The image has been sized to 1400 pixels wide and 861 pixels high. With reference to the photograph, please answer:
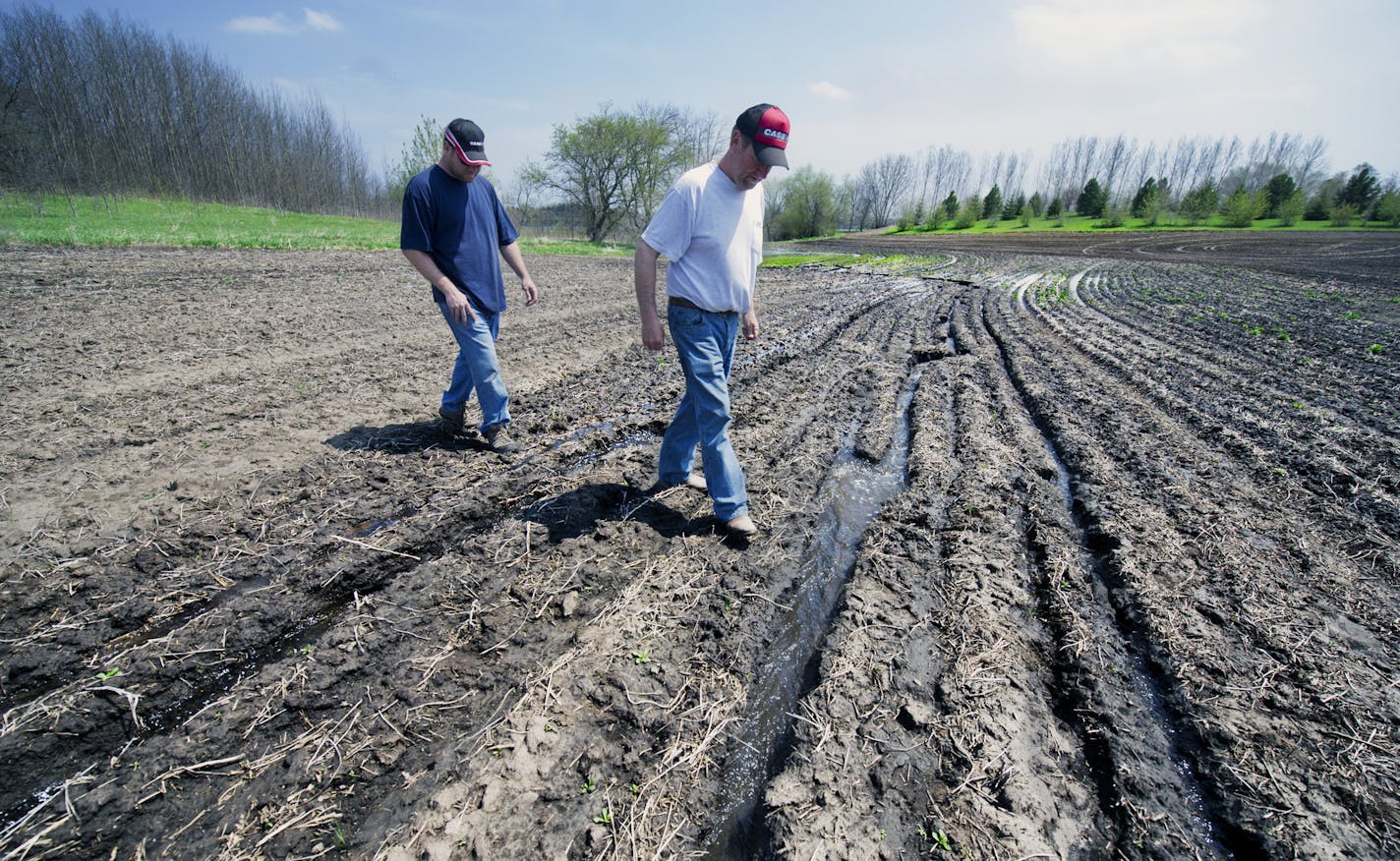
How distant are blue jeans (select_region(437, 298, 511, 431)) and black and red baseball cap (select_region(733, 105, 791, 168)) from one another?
7.55ft

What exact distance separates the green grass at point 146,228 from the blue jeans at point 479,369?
56.9 feet

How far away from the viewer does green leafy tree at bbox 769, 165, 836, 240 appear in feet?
236

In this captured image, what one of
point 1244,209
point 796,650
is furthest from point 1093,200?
point 796,650

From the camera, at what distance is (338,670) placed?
7.68 ft

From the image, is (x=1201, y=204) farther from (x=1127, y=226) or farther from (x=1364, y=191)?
(x=1364, y=191)

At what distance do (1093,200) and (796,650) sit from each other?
85.2m

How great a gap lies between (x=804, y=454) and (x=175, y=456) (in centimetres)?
460

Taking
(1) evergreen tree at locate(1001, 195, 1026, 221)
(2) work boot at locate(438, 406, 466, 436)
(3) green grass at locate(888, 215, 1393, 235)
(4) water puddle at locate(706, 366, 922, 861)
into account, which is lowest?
(4) water puddle at locate(706, 366, 922, 861)

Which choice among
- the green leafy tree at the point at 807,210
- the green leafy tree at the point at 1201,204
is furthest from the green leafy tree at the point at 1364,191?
the green leafy tree at the point at 807,210

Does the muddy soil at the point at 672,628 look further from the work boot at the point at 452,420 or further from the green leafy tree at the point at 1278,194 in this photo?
the green leafy tree at the point at 1278,194

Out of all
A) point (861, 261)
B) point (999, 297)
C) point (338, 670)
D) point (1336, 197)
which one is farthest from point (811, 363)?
point (1336, 197)

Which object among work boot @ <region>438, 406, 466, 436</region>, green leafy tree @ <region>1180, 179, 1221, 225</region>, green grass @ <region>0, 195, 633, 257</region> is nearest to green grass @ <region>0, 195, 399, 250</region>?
green grass @ <region>0, 195, 633, 257</region>

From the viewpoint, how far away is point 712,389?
3.10 metres

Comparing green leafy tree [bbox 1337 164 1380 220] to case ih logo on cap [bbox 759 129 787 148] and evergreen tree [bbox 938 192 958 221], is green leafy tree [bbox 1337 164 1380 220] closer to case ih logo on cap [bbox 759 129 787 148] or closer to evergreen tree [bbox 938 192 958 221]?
evergreen tree [bbox 938 192 958 221]
